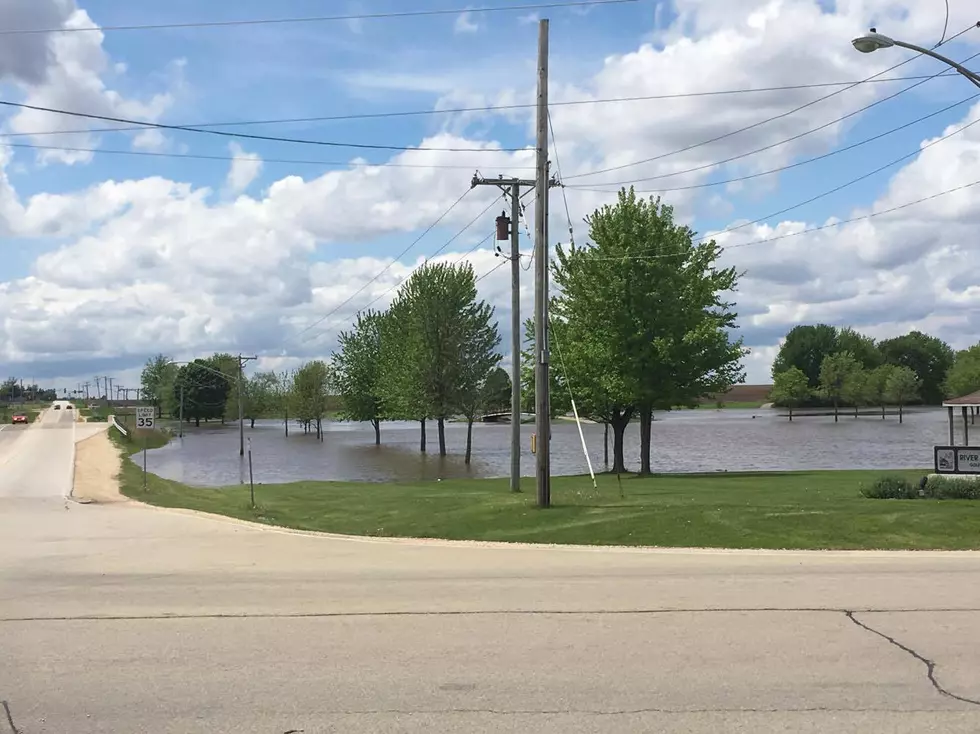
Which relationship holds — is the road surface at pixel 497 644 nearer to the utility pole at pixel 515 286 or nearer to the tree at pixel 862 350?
the utility pole at pixel 515 286

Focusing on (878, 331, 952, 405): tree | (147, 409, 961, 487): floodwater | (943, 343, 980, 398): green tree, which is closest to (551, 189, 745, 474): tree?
(147, 409, 961, 487): floodwater

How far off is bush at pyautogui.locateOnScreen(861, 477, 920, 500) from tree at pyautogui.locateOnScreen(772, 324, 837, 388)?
14416cm

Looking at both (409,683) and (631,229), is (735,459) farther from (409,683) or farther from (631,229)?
(409,683)

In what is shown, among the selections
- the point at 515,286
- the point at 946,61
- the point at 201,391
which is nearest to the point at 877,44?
the point at 946,61

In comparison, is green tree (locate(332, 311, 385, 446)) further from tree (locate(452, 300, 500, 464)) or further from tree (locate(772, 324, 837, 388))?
tree (locate(772, 324, 837, 388))

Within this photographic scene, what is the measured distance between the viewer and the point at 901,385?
142 metres

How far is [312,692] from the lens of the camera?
6.41 m

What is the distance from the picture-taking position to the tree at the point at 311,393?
112 m

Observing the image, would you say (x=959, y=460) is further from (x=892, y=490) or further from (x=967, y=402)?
(x=967, y=402)

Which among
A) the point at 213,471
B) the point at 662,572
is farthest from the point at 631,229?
the point at 213,471

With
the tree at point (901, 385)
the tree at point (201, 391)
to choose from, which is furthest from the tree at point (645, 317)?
the tree at point (201, 391)

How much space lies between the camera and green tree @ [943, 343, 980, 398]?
11562cm

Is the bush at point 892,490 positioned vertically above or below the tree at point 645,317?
below

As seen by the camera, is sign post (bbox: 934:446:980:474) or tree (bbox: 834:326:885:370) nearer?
sign post (bbox: 934:446:980:474)
